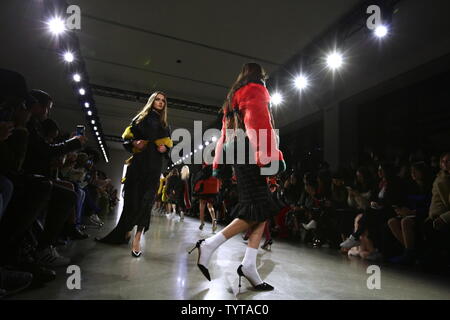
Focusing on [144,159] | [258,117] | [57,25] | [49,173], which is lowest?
[49,173]

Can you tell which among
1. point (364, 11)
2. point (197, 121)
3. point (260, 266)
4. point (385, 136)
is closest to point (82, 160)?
point (260, 266)

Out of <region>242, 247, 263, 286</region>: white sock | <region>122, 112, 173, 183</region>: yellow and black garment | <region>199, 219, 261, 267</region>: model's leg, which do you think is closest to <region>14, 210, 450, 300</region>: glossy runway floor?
<region>242, 247, 263, 286</region>: white sock

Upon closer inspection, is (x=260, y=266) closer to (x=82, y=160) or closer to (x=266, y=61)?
(x=82, y=160)

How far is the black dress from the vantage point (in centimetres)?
252

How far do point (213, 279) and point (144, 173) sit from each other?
4.14 feet

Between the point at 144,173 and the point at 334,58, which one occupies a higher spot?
the point at 334,58

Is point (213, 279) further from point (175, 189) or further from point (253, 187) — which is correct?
point (175, 189)

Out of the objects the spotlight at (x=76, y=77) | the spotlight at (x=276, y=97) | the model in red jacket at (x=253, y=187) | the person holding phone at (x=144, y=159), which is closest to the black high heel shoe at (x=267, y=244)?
the person holding phone at (x=144, y=159)

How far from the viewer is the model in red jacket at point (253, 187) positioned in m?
1.61

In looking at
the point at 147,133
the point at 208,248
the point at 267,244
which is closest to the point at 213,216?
the point at 267,244

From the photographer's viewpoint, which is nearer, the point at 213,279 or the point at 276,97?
the point at 213,279

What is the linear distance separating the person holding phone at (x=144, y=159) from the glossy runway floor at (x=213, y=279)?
Result: 40cm

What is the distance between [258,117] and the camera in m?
1.68

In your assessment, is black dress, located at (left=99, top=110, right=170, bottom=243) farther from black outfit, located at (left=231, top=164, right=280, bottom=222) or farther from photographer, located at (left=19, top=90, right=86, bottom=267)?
black outfit, located at (left=231, top=164, right=280, bottom=222)
